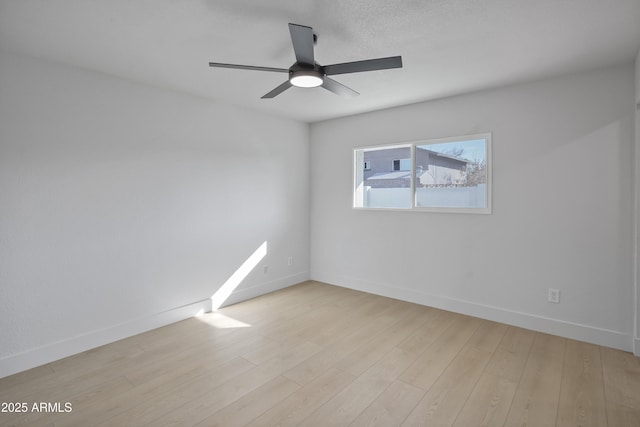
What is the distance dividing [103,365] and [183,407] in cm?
A: 100

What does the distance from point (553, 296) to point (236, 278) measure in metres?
3.46

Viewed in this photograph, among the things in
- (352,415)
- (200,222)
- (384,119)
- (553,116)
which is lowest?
(352,415)

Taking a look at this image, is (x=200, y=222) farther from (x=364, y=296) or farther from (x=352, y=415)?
(x=352, y=415)

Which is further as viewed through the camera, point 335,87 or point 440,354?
point 440,354

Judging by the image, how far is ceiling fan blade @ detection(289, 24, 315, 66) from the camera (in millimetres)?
1705

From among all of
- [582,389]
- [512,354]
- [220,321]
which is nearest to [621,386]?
[582,389]

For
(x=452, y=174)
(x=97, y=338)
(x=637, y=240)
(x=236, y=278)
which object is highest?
(x=452, y=174)

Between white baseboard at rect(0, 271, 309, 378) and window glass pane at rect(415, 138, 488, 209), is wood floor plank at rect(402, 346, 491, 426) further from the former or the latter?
white baseboard at rect(0, 271, 309, 378)

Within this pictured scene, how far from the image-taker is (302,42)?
6.06ft

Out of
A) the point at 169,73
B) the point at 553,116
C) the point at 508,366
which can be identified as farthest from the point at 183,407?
the point at 553,116

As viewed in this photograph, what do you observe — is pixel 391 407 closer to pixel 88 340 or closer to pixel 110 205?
pixel 88 340

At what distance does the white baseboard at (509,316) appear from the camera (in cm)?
277

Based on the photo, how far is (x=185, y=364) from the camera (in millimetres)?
2543

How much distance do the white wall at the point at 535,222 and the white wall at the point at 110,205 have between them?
1997 millimetres
